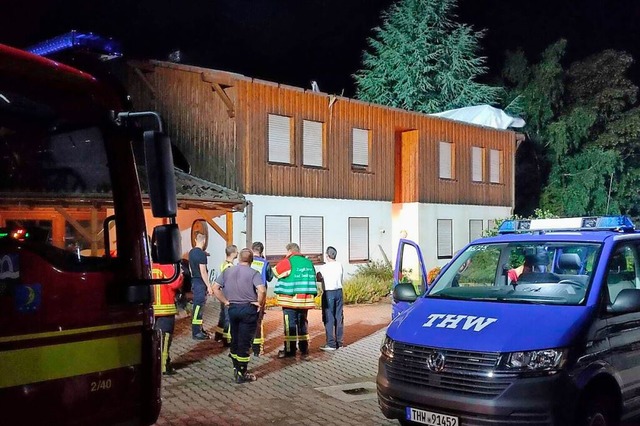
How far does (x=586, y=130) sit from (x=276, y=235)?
823 inches

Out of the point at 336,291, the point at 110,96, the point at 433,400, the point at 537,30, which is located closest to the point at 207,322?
the point at 336,291

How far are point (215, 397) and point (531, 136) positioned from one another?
101 ft

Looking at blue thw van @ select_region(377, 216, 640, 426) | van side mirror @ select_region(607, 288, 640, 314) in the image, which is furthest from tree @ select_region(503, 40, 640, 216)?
van side mirror @ select_region(607, 288, 640, 314)

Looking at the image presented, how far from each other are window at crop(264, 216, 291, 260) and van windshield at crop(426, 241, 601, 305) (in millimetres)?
11717

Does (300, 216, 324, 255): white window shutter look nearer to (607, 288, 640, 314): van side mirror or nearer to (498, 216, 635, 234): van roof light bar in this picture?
(498, 216, 635, 234): van roof light bar

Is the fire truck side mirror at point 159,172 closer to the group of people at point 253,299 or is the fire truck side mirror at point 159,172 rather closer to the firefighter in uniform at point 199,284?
the group of people at point 253,299

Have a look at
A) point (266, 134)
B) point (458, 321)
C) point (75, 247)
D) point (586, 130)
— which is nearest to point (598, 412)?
point (458, 321)

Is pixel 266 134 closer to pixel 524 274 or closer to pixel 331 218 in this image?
pixel 331 218

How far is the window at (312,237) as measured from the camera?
19562mm

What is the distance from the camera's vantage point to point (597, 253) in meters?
5.75

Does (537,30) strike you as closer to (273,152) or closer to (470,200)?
(470,200)

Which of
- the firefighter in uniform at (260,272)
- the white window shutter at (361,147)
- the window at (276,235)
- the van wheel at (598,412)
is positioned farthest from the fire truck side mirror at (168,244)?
the white window shutter at (361,147)

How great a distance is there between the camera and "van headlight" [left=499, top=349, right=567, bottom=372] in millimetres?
4809

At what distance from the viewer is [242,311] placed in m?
8.47
